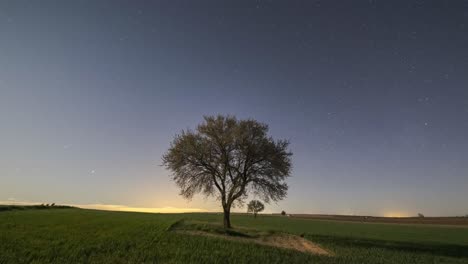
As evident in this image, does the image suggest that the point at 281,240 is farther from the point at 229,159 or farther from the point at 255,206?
the point at 255,206

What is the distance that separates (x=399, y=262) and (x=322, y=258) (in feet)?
23.5

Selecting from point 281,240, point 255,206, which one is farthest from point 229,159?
point 255,206

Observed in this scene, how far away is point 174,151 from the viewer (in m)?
40.3

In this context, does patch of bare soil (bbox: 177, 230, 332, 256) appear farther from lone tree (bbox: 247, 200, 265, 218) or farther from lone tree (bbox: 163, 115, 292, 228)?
lone tree (bbox: 247, 200, 265, 218)

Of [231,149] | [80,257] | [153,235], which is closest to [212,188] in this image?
[231,149]

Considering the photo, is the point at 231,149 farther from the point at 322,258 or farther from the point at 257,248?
the point at 322,258

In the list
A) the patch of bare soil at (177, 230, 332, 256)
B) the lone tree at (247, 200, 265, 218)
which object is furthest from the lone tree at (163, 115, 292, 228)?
the lone tree at (247, 200, 265, 218)

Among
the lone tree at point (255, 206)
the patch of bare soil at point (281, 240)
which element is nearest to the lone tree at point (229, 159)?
the patch of bare soil at point (281, 240)

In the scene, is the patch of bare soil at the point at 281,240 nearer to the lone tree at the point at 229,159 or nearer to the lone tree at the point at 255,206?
the lone tree at the point at 229,159

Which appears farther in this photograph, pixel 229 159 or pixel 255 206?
pixel 255 206

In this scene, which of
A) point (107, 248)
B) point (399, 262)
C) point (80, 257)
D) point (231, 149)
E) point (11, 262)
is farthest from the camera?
point (231, 149)

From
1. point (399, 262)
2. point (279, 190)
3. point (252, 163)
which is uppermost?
point (252, 163)

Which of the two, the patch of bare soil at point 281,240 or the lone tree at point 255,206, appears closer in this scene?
the patch of bare soil at point 281,240

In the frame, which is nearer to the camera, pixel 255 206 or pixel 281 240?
pixel 281 240
